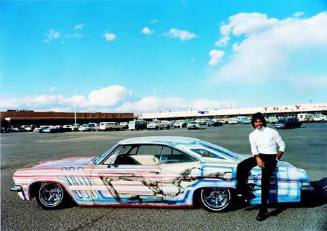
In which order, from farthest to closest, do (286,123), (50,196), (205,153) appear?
(286,123), (50,196), (205,153)

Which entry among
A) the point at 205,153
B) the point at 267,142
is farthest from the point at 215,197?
the point at 267,142

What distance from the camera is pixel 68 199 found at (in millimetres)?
6793

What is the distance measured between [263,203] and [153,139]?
227cm

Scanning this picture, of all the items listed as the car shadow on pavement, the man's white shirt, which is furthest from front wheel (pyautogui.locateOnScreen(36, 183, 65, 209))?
the man's white shirt

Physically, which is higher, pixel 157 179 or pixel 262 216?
pixel 157 179

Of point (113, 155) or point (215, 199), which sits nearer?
point (215, 199)

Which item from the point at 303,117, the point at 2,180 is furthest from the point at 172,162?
the point at 303,117

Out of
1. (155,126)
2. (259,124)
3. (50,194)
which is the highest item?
(259,124)

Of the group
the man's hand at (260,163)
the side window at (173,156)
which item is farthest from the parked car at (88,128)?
the man's hand at (260,163)

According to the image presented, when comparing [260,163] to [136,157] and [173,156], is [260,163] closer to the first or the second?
[173,156]

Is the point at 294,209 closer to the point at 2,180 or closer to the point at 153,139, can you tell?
the point at 153,139

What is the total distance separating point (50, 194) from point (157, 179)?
2072 millimetres

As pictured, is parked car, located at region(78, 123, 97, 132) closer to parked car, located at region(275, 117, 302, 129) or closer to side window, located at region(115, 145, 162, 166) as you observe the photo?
parked car, located at region(275, 117, 302, 129)

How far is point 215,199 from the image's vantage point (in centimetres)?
616
